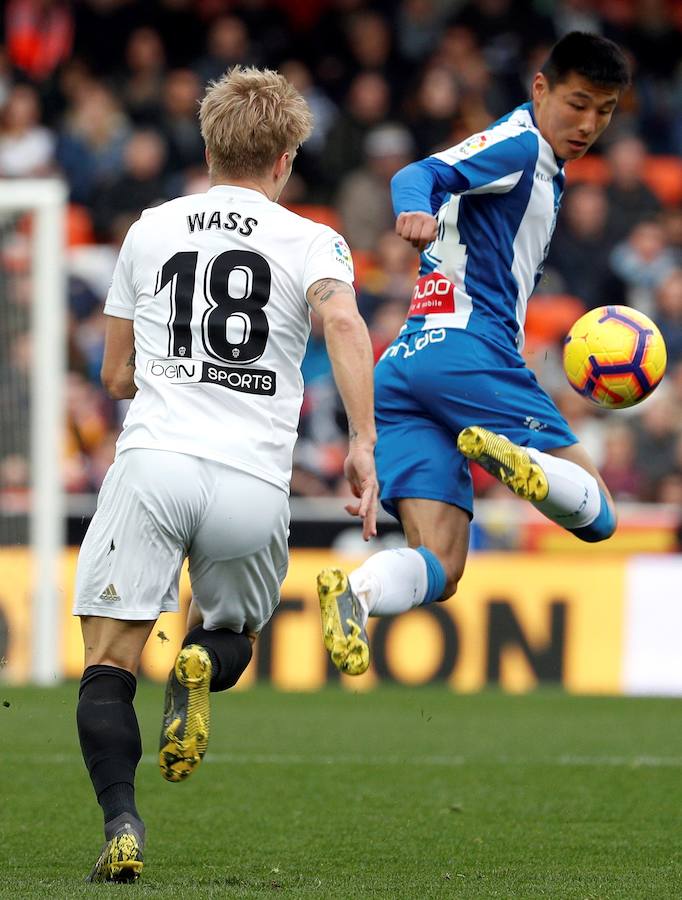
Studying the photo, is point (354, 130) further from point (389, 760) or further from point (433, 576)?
point (433, 576)

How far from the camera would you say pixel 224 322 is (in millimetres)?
4395

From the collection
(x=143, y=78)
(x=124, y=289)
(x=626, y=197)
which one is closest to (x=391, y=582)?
(x=124, y=289)

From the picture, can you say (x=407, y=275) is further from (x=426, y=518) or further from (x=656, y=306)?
(x=426, y=518)

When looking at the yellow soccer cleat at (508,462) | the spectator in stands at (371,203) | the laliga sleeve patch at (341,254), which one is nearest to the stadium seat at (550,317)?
the spectator in stands at (371,203)

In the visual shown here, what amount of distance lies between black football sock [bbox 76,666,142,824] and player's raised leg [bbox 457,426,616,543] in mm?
1584

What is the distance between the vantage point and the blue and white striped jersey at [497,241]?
18.3ft

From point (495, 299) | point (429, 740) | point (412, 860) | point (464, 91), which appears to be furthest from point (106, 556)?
point (464, 91)

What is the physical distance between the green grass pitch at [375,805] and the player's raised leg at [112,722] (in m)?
0.18

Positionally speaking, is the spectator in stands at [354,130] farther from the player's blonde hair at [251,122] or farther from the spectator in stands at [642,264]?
the player's blonde hair at [251,122]

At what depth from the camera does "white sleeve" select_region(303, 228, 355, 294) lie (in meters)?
4.38

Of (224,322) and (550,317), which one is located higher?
(550,317)

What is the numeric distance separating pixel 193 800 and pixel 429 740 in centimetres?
228

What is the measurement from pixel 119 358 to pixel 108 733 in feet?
3.55

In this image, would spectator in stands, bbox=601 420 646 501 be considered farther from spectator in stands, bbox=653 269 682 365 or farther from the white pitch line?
the white pitch line
